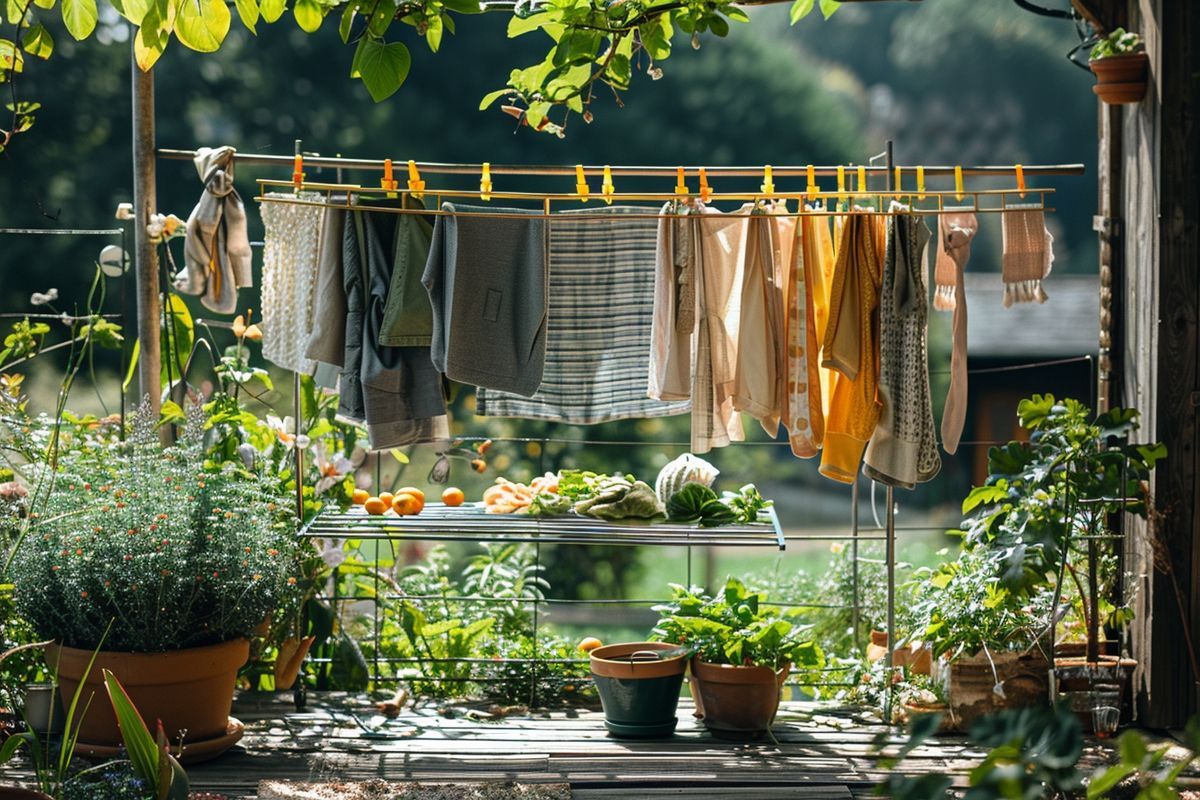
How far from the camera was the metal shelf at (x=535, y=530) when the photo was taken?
4250 mm

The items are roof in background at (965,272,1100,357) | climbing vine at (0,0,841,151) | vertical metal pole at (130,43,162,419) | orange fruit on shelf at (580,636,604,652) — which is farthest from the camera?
roof in background at (965,272,1100,357)

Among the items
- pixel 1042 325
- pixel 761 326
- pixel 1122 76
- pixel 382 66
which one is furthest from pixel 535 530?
pixel 1042 325

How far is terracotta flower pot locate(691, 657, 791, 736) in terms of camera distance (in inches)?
170

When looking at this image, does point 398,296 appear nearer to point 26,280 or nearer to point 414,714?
point 414,714

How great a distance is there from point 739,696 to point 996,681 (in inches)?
32.6

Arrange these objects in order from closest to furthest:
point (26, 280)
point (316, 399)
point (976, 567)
Answer: point (976, 567), point (316, 399), point (26, 280)

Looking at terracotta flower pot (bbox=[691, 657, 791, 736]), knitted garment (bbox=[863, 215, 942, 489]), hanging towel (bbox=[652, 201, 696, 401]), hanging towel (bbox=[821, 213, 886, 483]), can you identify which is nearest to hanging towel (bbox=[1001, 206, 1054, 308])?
knitted garment (bbox=[863, 215, 942, 489])

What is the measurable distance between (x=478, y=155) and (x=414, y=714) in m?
9.62

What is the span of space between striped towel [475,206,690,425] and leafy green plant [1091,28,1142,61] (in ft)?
5.21

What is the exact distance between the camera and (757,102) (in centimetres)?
1605

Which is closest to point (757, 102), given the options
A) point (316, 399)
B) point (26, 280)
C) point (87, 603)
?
point (26, 280)

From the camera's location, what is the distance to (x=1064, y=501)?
13.9 feet

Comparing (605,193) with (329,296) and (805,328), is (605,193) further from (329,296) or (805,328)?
(329,296)

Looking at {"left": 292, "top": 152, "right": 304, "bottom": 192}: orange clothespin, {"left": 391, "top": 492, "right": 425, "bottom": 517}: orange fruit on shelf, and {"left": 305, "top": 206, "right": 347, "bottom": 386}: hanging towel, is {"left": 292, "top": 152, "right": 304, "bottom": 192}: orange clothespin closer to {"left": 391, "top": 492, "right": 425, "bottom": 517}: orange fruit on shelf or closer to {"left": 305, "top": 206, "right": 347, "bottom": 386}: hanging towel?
{"left": 305, "top": 206, "right": 347, "bottom": 386}: hanging towel
